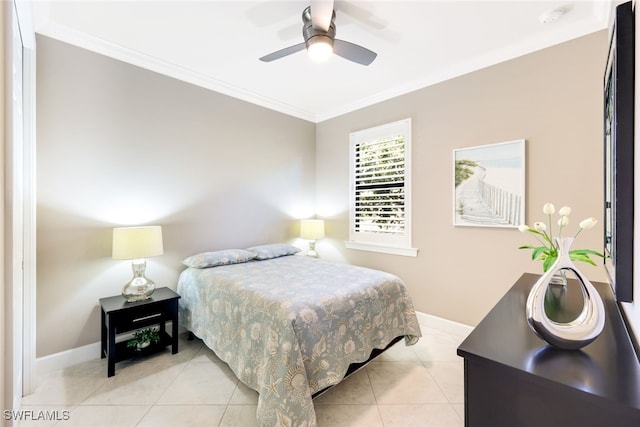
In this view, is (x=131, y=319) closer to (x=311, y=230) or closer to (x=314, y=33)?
(x=311, y=230)

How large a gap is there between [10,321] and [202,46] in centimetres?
237

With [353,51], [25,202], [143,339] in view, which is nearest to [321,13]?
[353,51]

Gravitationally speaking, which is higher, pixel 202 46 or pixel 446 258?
pixel 202 46

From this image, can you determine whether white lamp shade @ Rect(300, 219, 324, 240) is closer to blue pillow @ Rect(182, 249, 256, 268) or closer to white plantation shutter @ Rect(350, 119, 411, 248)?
white plantation shutter @ Rect(350, 119, 411, 248)

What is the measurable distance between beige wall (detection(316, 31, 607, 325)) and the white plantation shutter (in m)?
0.13

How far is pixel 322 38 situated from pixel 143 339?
2.82 meters

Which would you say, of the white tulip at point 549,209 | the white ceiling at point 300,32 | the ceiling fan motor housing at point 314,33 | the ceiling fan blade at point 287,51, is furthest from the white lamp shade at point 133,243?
the white tulip at point 549,209

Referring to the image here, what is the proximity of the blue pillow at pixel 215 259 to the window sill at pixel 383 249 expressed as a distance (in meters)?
1.43

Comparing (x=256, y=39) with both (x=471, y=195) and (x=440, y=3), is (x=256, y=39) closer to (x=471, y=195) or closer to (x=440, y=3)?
(x=440, y=3)

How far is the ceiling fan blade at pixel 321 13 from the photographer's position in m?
1.75

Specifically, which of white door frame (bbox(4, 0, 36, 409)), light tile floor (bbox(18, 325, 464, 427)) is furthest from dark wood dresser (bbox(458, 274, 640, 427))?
white door frame (bbox(4, 0, 36, 409))

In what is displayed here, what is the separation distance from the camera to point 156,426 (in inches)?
65.3

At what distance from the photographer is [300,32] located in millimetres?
2299

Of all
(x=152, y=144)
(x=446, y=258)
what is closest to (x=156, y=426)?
(x=152, y=144)
